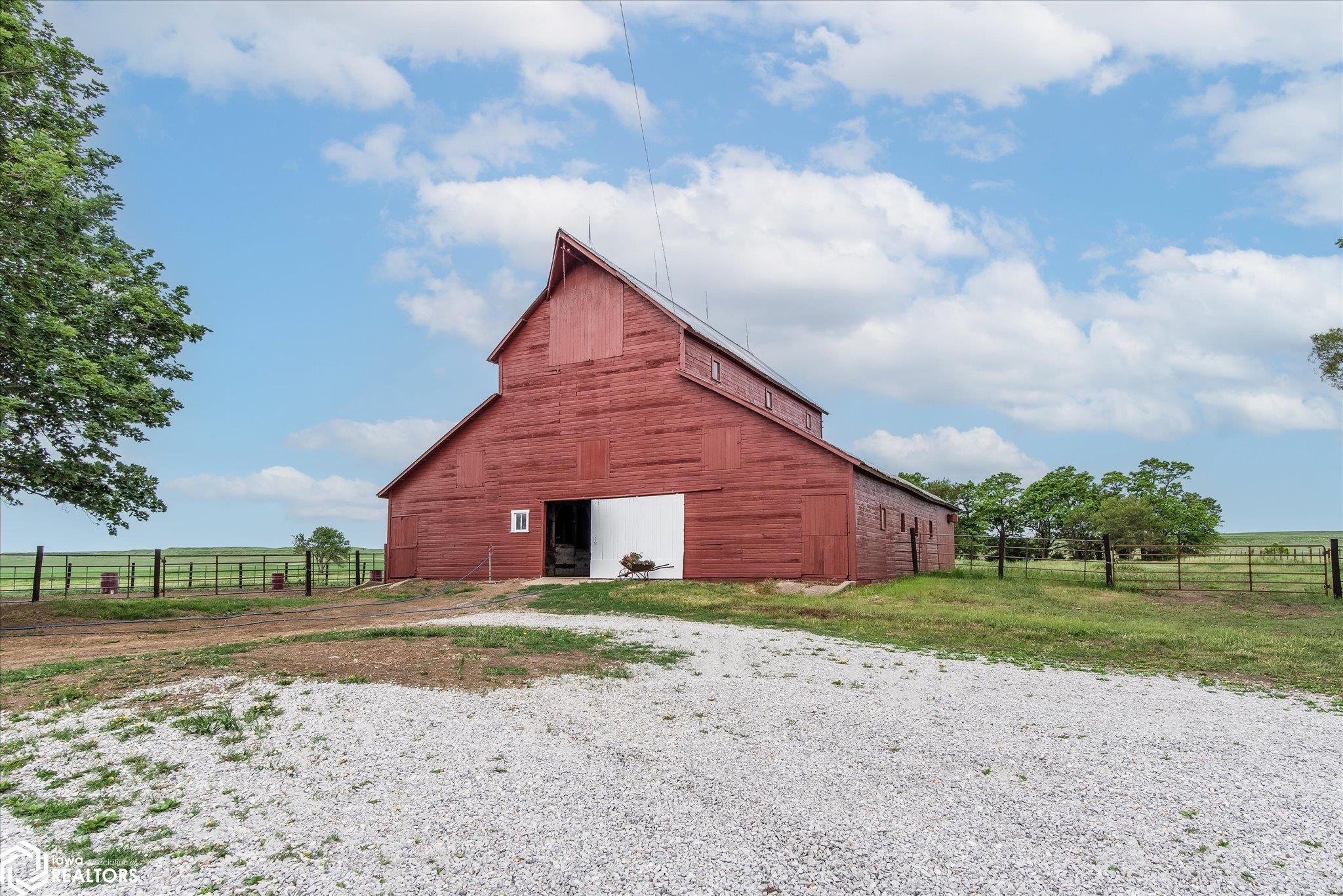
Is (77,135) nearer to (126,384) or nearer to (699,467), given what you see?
(126,384)

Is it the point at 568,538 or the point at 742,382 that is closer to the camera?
the point at 742,382

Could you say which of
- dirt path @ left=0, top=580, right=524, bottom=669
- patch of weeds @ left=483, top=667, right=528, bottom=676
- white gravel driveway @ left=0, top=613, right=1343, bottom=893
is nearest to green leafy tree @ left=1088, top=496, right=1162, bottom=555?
dirt path @ left=0, top=580, right=524, bottom=669

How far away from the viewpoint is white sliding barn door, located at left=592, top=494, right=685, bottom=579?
1071 inches

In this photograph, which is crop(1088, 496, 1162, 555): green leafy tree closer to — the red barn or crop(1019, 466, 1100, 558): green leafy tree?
crop(1019, 466, 1100, 558): green leafy tree

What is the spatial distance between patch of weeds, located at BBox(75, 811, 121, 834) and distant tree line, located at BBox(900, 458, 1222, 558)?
63.3 m

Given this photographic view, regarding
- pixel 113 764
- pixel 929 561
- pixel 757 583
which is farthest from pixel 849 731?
pixel 929 561

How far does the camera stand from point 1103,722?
30.0ft

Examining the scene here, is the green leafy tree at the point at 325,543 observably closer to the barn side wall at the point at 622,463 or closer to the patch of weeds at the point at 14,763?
the barn side wall at the point at 622,463

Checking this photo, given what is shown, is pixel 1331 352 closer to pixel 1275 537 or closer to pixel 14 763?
pixel 14 763

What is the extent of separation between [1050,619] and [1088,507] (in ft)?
196

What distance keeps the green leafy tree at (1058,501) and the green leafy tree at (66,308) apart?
7018 centimetres

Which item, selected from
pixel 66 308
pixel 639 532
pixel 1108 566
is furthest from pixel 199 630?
pixel 1108 566

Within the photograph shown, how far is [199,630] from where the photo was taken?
1812cm

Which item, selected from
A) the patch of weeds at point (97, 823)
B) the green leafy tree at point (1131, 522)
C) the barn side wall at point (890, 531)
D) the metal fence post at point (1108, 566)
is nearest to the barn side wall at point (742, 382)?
the barn side wall at point (890, 531)
